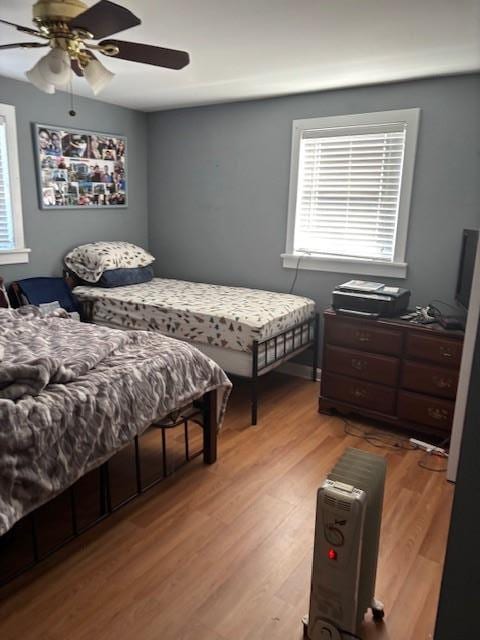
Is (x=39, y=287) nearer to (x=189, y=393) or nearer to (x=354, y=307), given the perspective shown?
(x=189, y=393)

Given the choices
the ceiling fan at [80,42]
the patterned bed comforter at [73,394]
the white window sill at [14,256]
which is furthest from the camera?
the white window sill at [14,256]

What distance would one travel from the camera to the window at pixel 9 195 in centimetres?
351

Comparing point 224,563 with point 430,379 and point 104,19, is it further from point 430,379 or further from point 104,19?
point 104,19

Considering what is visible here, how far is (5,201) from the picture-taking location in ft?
11.8

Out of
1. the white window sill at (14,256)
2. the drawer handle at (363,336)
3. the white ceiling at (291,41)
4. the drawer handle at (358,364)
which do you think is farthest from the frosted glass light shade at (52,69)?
the drawer handle at (358,364)

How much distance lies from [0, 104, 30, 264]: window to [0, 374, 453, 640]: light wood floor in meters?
2.32

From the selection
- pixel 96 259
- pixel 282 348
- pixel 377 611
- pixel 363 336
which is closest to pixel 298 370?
pixel 282 348

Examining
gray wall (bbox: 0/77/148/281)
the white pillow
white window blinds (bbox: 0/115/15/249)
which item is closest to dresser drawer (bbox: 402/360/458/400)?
the white pillow

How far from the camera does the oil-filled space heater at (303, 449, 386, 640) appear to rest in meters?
1.43

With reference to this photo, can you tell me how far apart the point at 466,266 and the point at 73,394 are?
236cm

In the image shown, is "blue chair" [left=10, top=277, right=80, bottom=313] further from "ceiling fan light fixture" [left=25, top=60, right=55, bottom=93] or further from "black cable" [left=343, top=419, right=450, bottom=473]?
"black cable" [left=343, top=419, right=450, bottom=473]

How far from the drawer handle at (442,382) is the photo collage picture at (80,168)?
3.25 metres

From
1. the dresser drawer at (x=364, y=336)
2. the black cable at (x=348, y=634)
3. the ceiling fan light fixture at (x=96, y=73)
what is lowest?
the black cable at (x=348, y=634)

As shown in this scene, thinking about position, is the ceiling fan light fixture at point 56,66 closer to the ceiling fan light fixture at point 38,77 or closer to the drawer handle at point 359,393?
the ceiling fan light fixture at point 38,77
